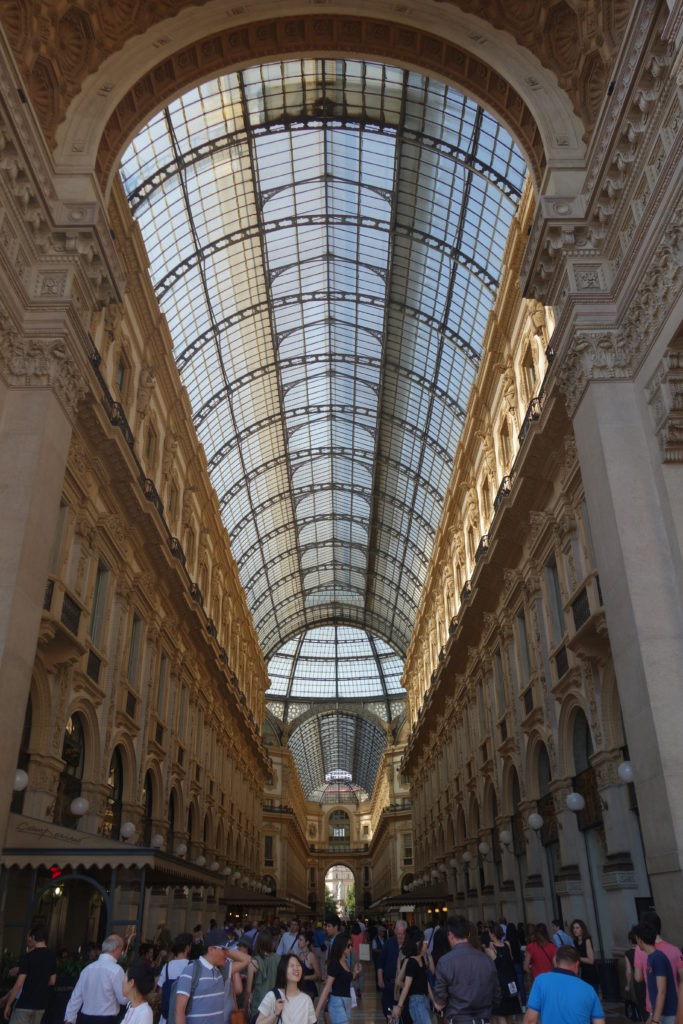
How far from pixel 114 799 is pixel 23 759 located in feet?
19.7

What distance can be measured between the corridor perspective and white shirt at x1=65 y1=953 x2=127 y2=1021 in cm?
504

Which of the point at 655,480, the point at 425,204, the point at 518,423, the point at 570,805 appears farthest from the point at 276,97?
the point at 570,805

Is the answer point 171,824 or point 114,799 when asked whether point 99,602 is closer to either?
point 114,799

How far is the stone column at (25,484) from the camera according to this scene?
12.1 m

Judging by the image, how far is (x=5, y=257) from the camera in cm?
1379

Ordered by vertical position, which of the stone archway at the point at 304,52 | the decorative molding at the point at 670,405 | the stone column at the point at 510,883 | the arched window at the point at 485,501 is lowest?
the stone column at the point at 510,883

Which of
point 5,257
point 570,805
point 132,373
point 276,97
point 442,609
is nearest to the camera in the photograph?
point 5,257

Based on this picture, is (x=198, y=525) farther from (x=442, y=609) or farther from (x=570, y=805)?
(x=570, y=805)

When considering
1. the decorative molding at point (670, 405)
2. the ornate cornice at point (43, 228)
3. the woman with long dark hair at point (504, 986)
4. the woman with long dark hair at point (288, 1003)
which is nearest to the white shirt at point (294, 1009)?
the woman with long dark hair at point (288, 1003)

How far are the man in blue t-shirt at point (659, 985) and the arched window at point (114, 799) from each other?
1461 cm

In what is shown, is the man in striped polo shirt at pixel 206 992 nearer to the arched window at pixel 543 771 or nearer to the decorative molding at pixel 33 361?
the decorative molding at pixel 33 361

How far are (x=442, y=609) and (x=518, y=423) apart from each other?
64.2ft

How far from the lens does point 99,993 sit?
24.5 feet

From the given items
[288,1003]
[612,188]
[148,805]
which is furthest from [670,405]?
[148,805]
